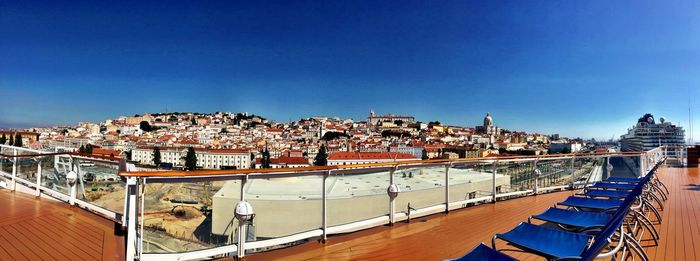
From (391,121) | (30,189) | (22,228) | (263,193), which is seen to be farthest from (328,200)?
(391,121)

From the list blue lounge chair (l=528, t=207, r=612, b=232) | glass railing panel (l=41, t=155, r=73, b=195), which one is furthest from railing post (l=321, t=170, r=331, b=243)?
glass railing panel (l=41, t=155, r=73, b=195)

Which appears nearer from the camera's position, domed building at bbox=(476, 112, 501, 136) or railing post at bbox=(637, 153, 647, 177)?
railing post at bbox=(637, 153, 647, 177)

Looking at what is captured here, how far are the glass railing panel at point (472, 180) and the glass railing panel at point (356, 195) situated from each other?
4.04ft

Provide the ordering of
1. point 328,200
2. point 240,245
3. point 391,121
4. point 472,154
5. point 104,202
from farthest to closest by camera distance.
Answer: point 391,121, point 472,154, point 104,202, point 328,200, point 240,245

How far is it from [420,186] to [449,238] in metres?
0.99

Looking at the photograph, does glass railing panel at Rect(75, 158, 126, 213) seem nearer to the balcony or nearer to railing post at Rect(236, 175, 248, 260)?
the balcony

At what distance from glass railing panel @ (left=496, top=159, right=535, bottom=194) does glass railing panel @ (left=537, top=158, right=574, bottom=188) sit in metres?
0.26

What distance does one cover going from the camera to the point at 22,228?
3.86m

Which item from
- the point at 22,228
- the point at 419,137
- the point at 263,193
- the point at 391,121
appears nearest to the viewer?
the point at 263,193

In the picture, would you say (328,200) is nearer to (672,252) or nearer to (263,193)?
(263,193)

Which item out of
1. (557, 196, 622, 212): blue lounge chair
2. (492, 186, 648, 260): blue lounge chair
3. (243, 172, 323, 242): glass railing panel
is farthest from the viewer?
(557, 196, 622, 212): blue lounge chair

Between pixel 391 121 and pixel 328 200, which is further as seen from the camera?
pixel 391 121

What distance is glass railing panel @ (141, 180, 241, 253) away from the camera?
2.67 meters

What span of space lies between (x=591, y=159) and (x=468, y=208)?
394 centimetres
